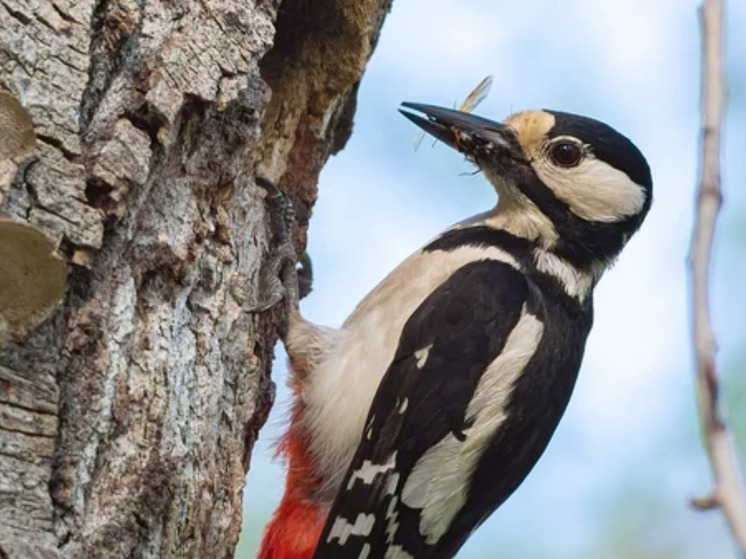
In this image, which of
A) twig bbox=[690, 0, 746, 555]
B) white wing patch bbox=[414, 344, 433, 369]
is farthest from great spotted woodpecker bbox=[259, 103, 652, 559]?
twig bbox=[690, 0, 746, 555]

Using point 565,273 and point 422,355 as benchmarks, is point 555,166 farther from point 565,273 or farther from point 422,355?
point 422,355

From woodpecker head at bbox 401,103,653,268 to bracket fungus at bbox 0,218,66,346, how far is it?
175 cm

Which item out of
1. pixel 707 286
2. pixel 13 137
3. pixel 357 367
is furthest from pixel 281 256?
pixel 707 286

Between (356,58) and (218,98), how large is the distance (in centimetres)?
89

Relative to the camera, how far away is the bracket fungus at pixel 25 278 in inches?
63.6

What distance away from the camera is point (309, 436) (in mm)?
3094

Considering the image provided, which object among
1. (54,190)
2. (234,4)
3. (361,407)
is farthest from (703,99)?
(361,407)

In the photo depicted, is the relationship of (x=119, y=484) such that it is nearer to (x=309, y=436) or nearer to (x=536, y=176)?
(x=309, y=436)

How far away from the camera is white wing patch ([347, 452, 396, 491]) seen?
286 cm

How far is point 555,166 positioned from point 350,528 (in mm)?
1204

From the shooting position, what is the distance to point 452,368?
296 cm

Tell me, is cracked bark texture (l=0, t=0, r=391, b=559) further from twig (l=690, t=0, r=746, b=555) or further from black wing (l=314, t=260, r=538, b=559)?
twig (l=690, t=0, r=746, b=555)

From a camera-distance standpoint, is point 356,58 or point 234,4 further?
point 356,58

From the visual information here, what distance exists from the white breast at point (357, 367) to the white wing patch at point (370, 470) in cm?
15
